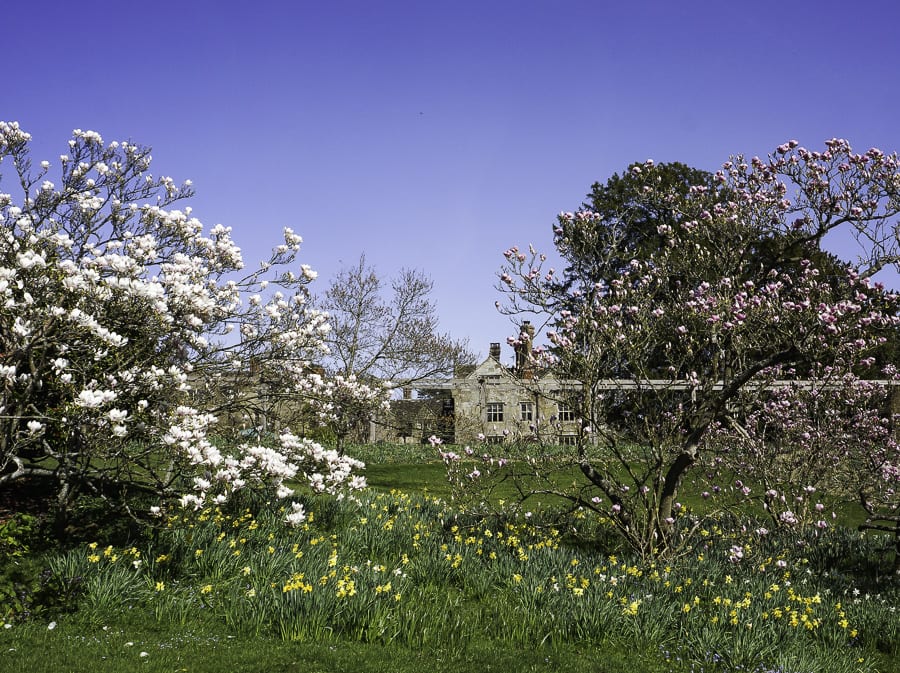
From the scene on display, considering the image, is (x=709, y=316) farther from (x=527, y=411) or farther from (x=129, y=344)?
(x=527, y=411)

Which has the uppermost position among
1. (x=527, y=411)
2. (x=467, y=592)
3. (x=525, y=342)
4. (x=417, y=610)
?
(x=525, y=342)

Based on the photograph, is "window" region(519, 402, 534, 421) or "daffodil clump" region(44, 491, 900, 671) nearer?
"daffodil clump" region(44, 491, 900, 671)

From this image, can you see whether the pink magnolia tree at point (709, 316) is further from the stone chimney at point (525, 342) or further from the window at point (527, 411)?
the window at point (527, 411)

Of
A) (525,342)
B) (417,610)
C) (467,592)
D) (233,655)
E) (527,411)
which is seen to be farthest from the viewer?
(527,411)

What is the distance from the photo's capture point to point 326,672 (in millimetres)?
4828

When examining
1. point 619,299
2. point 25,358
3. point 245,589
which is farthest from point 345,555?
point 619,299

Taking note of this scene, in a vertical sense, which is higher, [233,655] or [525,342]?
[525,342]

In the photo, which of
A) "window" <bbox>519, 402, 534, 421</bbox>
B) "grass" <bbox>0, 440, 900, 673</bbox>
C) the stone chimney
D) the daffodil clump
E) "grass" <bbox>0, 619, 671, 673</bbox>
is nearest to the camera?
"grass" <bbox>0, 619, 671, 673</bbox>

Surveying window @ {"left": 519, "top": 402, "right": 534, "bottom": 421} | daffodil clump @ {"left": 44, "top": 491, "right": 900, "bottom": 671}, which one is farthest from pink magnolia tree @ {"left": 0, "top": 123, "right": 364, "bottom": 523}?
window @ {"left": 519, "top": 402, "right": 534, "bottom": 421}

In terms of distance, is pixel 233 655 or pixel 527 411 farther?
pixel 527 411

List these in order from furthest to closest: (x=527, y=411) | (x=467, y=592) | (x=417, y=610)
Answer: (x=527, y=411) → (x=467, y=592) → (x=417, y=610)

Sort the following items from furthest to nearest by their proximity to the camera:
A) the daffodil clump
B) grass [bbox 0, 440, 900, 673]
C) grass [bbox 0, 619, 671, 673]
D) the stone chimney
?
the stone chimney < the daffodil clump < grass [bbox 0, 440, 900, 673] < grass [bbox 0, 619, 671, 673]

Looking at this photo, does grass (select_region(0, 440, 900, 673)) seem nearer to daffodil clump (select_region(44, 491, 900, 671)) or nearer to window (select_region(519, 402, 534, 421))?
daffodil clump (select_region(44, 491, 900, 671))

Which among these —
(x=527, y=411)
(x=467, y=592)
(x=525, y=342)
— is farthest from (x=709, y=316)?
(x=527, y=411)
